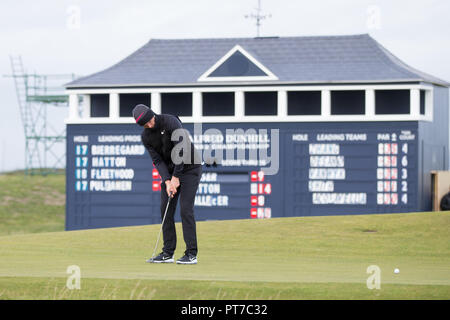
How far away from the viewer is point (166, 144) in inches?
455

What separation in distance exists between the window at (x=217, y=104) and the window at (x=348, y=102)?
3.14 m

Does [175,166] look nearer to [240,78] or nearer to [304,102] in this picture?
[240,78]

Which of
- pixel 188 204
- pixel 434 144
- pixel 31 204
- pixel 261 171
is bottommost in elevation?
pixel 31 204

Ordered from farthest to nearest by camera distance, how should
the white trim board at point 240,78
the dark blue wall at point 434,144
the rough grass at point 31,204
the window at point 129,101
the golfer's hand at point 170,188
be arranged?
the rough grass at point 31,204, the window at point 129,101, the white trim board at point 240,78, the dark blue wall at point 434,144, the golfer's hand at point 170,188

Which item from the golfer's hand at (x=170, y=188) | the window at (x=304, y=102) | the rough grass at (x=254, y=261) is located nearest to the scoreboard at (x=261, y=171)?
the window at (x=304, y=102)

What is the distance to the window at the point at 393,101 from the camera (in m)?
27.5

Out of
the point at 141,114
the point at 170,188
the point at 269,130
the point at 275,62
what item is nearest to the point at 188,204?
the point at 170,188

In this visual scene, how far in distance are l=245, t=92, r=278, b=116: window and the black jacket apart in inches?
631

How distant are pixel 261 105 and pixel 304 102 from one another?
4.32 feet

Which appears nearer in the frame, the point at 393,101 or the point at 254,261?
the point at 254,261

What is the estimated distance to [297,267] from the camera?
465 inches

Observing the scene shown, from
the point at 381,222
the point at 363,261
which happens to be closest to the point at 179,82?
the point at 381,222

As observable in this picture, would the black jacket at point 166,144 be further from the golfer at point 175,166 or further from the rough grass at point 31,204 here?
the rough grass at point 31,204

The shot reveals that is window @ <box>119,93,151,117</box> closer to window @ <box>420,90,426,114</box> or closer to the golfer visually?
window @ <box>420,90,426,114</box>
